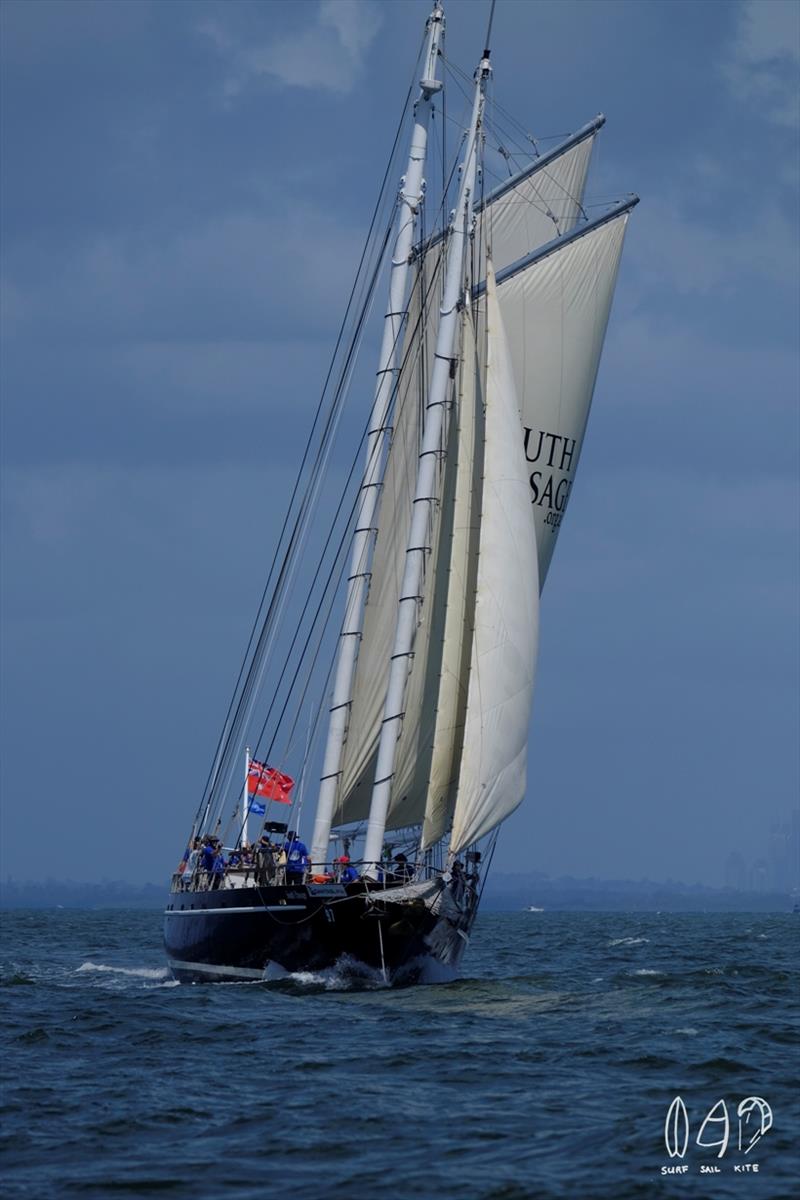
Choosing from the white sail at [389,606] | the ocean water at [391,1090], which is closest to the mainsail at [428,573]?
the white sail at [389,606]

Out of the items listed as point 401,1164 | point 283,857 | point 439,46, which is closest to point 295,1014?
point 283,857

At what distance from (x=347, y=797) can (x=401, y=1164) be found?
2414 cm

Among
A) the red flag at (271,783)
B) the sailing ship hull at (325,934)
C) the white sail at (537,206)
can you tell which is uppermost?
the white sail at (537,206)

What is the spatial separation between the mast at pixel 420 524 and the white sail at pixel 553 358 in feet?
8.84

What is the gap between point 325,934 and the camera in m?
33.6

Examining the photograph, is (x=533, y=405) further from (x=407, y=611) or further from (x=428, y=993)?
(x=428, y=993)

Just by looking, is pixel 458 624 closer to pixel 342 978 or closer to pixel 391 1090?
pixel 342 978

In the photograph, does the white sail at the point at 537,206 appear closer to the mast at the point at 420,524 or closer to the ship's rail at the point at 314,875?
the mast at the point at 420,524

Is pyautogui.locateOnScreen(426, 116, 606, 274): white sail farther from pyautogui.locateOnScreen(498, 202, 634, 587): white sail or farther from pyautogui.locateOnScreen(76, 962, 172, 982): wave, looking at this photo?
pyautogui.locateOnScreen(76, 962, 172, 982): wave

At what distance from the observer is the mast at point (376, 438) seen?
39875 mm

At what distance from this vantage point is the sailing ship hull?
3322 cm

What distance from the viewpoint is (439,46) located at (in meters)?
42.3

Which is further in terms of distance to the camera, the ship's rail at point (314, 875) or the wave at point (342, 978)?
the ship's rail at point (314, 875)

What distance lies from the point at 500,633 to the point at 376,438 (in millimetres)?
9675
